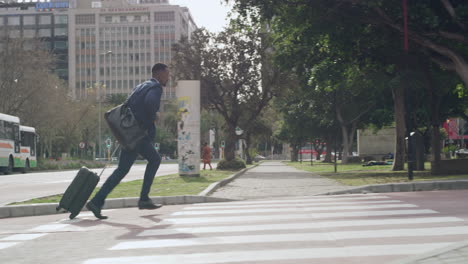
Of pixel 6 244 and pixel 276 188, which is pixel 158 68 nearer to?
pixel 6 244

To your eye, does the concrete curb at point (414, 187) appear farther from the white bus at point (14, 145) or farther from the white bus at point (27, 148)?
the white bus at point (27, 148)

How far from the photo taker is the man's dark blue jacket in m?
8.41

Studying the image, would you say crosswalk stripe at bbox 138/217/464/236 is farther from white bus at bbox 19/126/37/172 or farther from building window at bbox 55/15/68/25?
building window at bbox 55/15/68/25

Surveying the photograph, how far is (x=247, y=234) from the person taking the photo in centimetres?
656

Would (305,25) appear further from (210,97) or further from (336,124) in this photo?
(336,124)

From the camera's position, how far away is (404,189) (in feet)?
42.7

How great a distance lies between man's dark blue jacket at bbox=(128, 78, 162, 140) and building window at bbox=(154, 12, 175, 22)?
12178 cm

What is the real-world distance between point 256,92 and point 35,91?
19426 millimetres

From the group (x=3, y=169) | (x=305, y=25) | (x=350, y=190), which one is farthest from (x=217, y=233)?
(x=3, y=169)

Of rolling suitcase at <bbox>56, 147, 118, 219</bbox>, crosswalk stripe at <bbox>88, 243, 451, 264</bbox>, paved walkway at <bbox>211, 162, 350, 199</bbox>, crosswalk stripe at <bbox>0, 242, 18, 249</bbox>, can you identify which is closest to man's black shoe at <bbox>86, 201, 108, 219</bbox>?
rolling suitcase at <bbox>56, 147, 118, 219</bbox>

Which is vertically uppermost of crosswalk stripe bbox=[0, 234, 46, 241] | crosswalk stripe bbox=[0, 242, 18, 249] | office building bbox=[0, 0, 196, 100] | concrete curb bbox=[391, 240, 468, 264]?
office building bbox=[0, 0, 196, 100]

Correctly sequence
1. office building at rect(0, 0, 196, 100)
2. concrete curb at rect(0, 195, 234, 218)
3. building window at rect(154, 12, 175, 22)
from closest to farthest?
concrete curb at rect(0, 195, 234, 218) < building window at rect(154, 12, 175, 22) < office building at rect(0, 0, 196, 100)

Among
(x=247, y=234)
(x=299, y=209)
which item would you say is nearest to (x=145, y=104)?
(x=247, y=234)

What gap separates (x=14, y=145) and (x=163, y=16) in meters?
95.8
